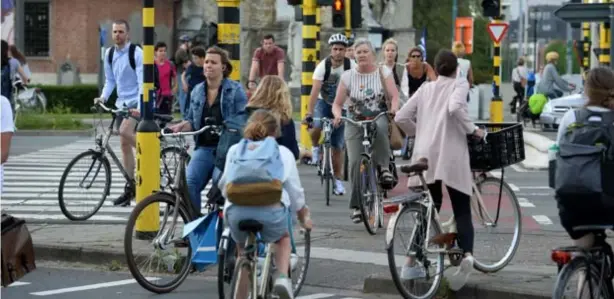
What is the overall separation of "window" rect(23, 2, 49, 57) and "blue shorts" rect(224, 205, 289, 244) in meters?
58.8

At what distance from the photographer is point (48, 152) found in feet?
89.0

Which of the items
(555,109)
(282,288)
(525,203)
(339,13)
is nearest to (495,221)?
(282,288)

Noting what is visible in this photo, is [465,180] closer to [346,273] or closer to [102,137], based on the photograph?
[346,273]

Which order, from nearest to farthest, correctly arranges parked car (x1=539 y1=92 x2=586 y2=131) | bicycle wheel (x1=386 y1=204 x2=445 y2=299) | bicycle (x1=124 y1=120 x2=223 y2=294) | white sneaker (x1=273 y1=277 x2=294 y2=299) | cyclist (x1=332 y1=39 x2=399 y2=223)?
white sneaker (x1=273 y1=277 x2=294 y2=299), bicycle wheel (x1=386 y1=204 x2=445 y2=299), bicycle (x1=124 y1=120 x2=223 y2=294), cyclist (x1=332 y1=39 x2=399 y2=223), parked car (x1=539 y1=92 x2=586 y2=131)

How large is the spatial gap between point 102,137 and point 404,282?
229 inches

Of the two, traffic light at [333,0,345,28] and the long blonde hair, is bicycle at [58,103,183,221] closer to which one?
the long blonde hair

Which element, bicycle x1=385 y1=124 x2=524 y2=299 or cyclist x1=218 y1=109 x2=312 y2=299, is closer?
cyclist x1=218 y1=109 x2=312 y2=299

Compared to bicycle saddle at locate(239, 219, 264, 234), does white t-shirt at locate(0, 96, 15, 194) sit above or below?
above

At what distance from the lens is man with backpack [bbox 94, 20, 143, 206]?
1512 cm

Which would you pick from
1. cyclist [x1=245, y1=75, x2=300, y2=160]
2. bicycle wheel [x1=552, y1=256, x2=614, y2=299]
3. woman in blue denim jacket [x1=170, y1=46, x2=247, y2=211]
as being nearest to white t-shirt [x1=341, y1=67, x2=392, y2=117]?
woman in blue denim jacket [x1=170, y1=46, x2=247, y2=211]

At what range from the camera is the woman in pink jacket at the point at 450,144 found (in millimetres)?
10164

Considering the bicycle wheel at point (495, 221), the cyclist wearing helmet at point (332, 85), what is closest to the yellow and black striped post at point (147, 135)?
the bicycle wheel at point (495, 221)

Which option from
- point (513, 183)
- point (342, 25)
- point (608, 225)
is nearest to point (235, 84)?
point (608, 225)

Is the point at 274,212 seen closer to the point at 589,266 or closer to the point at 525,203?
the point at 589,266
